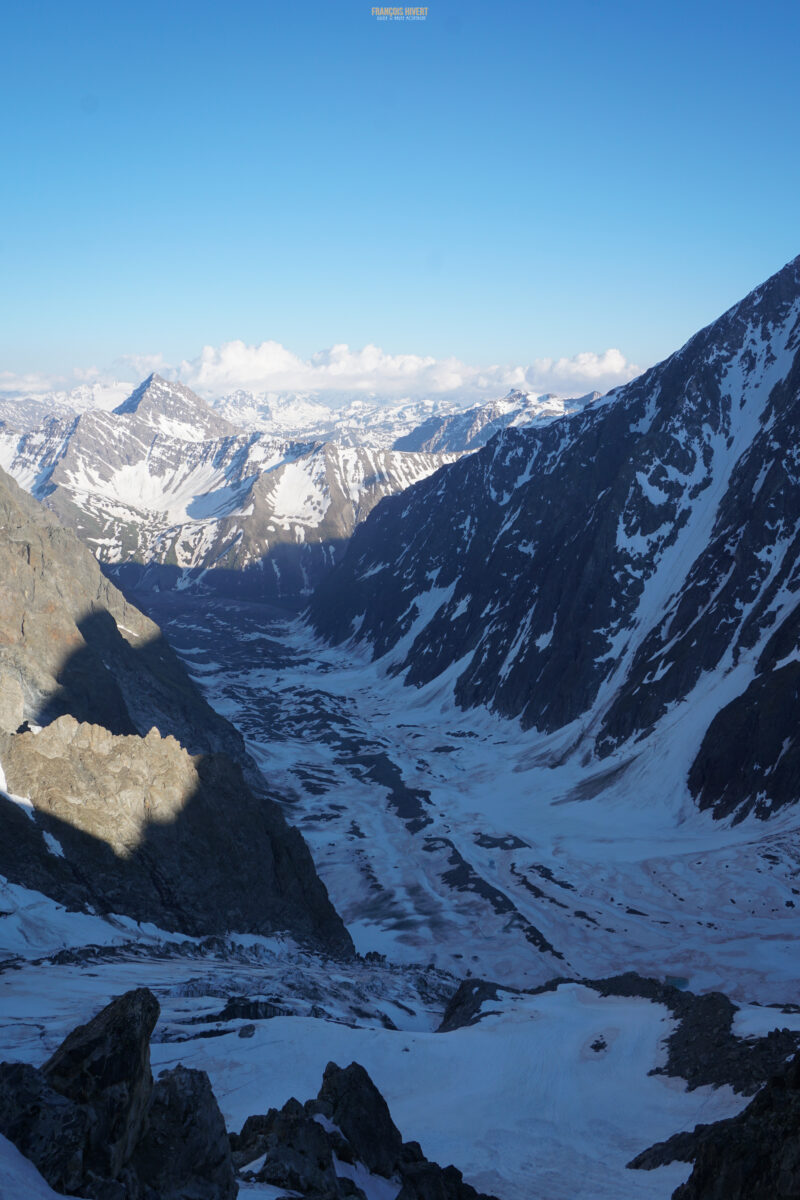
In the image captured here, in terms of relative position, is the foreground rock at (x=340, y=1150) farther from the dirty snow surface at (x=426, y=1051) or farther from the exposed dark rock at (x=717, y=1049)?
the exposed dark rock at (x=717, y=1049)

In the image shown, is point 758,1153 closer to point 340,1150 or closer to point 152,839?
point 340,1150

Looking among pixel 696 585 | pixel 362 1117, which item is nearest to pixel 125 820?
pixel 362 1117

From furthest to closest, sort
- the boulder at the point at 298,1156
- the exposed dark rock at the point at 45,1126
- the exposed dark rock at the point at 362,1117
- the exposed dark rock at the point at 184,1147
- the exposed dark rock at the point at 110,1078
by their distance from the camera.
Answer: the exposed dark rock at the point at 362,1117, the boulder at the point at 298,1156, the exposed dark rock at the point at 184,1147, the exposed dark rock at the point at 110,1078, the exposed dark rock at the point at 45,1126

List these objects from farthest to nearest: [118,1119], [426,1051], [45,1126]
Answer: [426,1051] → [118,1119] → [45,1126]

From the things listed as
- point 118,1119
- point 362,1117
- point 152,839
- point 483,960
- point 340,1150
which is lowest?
point 483,960

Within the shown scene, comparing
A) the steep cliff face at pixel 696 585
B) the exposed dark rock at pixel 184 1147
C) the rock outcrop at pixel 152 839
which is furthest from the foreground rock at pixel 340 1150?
the steep cliff face at pixel 696 585

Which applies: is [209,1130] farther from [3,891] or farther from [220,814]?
[220,814]
